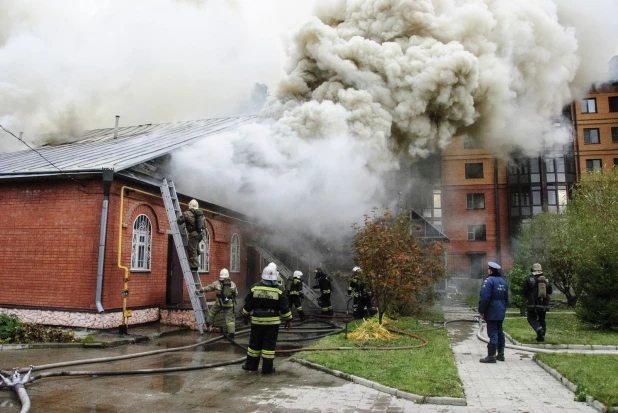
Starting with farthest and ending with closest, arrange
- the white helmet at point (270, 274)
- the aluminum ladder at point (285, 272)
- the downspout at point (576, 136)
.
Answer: the downspout at point (576, 136), the aluminum ladder at point (285, 272), the white helmet at point (270, 274)

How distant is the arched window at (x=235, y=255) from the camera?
16.8m

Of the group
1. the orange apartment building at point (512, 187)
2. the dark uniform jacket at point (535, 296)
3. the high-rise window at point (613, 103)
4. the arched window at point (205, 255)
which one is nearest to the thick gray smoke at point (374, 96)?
the arched window at point (205, 255)

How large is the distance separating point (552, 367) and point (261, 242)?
1217 cm

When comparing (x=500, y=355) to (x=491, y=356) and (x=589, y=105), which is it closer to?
(x=491, y=356)

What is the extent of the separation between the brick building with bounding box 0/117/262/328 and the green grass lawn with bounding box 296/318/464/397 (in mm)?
4930

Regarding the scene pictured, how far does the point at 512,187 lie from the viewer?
3403 cm

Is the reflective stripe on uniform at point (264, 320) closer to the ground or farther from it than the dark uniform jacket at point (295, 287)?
closer to the ground

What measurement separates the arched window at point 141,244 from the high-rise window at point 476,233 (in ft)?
88.6

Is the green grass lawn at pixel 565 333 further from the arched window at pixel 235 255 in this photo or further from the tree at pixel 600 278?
the arched window at pixel 235 255

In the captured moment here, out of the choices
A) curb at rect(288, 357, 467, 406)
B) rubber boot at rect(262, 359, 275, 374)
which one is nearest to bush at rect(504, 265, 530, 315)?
curb at rect(288, 357, 467, 406)

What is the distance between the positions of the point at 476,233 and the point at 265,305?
3014 centimetres

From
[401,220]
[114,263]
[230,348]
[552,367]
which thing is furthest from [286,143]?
[552,367]

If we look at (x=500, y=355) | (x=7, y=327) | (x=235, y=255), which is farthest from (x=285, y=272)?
(x=500, y=355)

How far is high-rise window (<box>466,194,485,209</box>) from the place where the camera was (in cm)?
3456
